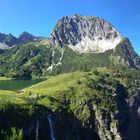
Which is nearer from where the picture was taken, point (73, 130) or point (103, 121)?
point (73, 130)

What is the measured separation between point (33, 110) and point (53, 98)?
38.8 m

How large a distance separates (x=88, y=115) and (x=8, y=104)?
6347 centimetres

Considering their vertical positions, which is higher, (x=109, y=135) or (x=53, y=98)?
(x=53, y=98)

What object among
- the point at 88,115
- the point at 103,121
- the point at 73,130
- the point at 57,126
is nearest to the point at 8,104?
the point at 57,126

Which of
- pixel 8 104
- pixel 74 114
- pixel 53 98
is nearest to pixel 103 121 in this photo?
pixel 74 114

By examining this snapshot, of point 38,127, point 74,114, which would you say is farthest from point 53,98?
point 38,127

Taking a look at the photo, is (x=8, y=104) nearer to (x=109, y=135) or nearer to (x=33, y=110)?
(x=33, y=110)

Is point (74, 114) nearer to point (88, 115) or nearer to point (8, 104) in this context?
point (88, 115)

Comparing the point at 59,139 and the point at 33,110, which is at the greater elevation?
the point at 33,110

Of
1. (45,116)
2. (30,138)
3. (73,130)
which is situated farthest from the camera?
(73,130)

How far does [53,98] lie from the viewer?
184m

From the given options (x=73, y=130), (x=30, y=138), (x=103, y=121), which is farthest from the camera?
(x=103, y=121)

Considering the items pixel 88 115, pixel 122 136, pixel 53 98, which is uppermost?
pixel 53 98

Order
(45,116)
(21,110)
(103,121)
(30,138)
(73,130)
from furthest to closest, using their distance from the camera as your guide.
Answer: (103,121)
(73,130)
(45,116)
(21,110)
(30,138)
